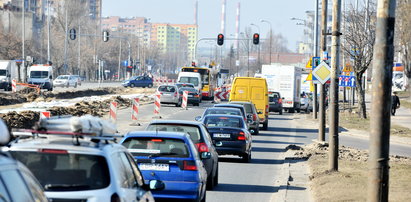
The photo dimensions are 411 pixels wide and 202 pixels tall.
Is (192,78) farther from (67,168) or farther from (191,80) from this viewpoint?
(67,168)

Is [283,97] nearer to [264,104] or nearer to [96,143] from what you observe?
[264,104]

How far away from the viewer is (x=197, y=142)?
51.5ft

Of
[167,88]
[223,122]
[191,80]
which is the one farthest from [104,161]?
[191,80]

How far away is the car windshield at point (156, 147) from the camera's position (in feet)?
41.9

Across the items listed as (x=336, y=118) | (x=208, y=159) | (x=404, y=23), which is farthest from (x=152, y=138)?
(x=404, y=23)

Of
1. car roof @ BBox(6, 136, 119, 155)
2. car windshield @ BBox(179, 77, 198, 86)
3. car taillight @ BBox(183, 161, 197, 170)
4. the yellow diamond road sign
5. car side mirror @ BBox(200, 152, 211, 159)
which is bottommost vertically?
car windshield @ BBox(179, 77, 198, 86)

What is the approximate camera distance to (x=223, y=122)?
23406 mm

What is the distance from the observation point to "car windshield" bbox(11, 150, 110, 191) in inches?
289

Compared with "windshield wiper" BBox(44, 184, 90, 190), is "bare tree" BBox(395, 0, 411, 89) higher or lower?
higher

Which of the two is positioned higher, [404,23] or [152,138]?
[404,23]

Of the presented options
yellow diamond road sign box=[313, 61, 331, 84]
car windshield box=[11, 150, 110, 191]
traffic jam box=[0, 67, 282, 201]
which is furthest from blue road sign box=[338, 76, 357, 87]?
car windshield box=[11, 150, 110, 191]

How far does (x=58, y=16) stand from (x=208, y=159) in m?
125

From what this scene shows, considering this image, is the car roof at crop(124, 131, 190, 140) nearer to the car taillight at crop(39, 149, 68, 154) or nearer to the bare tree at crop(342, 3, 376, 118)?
the car taillight at crop(39, 149, 68, 154)

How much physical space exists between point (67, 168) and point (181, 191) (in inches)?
209
